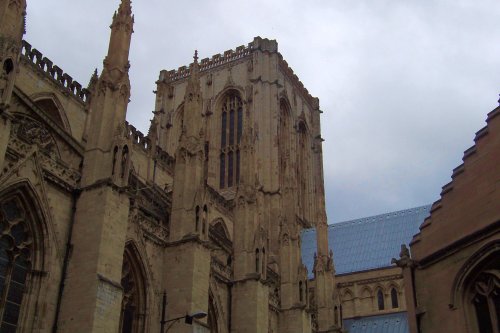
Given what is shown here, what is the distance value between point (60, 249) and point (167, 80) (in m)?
43.3

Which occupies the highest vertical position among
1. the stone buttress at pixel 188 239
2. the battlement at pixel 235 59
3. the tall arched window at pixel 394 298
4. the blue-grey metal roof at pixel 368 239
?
the battlement at pixel 235 59

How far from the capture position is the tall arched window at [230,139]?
53.2 meters

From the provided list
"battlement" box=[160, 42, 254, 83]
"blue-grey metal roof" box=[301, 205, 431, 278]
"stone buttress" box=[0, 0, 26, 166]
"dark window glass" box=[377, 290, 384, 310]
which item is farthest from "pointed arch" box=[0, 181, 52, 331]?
"battlement" box=[160, 42, 254, 83]

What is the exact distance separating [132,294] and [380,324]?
25738mm

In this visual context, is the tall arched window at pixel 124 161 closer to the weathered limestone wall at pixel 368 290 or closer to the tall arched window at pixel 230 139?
the weathered limestone wall at pixel 368 290

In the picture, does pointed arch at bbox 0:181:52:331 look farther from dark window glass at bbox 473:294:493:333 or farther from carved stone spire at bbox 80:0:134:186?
dark window glass at bbox 473:294:493:333

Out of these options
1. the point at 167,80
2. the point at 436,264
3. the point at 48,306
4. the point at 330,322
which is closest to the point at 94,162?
the point at 48,306

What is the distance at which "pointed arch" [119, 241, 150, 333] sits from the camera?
21281mm

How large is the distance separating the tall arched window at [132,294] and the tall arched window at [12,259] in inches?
169

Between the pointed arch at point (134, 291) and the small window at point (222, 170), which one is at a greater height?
the small window at point (222, 170)

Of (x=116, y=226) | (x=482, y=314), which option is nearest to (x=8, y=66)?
(x=116, y=226)

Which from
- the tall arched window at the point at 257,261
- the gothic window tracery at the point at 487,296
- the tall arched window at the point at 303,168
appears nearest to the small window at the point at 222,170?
the tall arched window at the point at 303,168

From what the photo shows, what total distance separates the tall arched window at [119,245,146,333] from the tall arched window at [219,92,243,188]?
3047 centimetres

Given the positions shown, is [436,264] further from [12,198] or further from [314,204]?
[314,204]
